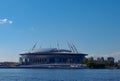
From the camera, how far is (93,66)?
615 ft

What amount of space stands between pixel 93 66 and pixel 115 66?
51.6 feet

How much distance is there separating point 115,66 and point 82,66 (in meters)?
15.3

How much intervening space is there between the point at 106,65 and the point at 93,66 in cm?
1390

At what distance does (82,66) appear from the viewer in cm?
19838

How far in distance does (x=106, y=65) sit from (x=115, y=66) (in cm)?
420

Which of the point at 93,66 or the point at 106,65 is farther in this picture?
the point at 106,65

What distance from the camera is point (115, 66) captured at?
199 meters

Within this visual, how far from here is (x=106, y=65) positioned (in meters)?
200

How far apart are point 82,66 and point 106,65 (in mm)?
11324

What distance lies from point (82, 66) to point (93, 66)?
11.7 meters
